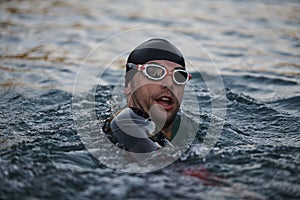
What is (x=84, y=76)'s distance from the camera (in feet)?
24.5

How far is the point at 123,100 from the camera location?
247 inches

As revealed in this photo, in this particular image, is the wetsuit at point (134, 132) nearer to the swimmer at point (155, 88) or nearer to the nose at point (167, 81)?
the swimmer at point (155, 88)

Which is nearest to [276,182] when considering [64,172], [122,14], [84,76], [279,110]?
[64,172]

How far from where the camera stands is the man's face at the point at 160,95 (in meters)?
4.25

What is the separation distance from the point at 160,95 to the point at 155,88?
9cm

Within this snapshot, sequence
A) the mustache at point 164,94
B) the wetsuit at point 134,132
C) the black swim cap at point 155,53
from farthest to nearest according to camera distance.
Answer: the black swim cap at point 155,53, the mustache at point 164,94, the wetsuit at point 134,132

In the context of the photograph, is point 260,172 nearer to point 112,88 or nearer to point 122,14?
point 112,88

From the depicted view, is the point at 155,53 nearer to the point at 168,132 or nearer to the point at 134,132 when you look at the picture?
the point at 168,132

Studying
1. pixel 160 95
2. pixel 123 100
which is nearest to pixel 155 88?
pixel 160 95

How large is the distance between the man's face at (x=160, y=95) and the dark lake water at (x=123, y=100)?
1.50ft

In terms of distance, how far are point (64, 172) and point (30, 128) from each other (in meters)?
1.56

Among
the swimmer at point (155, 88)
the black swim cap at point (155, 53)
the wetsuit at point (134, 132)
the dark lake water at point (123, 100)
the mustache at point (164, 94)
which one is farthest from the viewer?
the black swim cap at point (155, 53)

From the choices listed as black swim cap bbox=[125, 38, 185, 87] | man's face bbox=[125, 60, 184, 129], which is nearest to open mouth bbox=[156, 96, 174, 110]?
man's face bbox=[125, 60, 184, 129]

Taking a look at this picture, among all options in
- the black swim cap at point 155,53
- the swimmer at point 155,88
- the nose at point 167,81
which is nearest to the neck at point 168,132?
the swimmer at point 155,88
